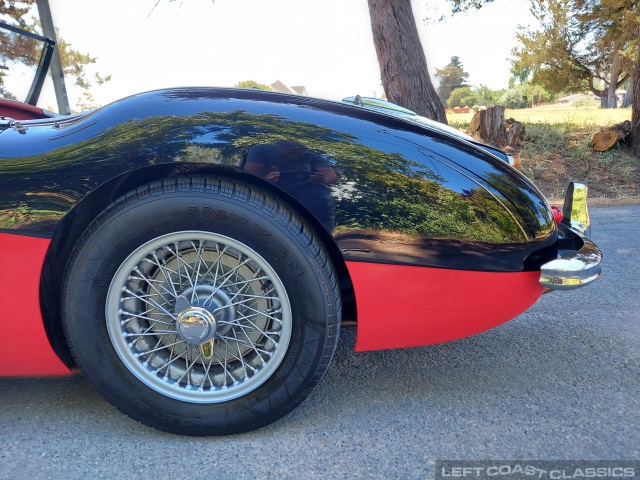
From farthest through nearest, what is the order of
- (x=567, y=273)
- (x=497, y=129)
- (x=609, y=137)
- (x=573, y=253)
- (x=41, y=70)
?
(x=497, y=129) < (x=609, y=137) < (x=41, y=70) < (x=573, y=253) < (x=567, y=273)

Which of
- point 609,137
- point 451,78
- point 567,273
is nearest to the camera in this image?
point 567,273

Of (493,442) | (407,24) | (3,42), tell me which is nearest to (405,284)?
(493,442)

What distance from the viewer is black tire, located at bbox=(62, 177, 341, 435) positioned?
165 cm

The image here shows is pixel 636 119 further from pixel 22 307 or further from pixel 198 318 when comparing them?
pixel 22 307

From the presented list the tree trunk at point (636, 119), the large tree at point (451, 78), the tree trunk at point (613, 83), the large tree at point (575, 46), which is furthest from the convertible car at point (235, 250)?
the large tree at point (451, 78)

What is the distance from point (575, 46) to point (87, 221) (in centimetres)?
3321

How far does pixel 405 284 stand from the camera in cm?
172

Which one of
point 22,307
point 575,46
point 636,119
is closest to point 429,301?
point 22,307

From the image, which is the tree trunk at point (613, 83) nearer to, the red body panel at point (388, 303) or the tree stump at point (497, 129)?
the tree stump at point (497, 129)

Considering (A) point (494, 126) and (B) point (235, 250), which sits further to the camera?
(A) point (494, 126)

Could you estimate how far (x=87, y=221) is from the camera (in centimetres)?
174

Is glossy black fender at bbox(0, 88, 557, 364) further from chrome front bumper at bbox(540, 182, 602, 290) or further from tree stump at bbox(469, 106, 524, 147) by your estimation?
tree stump at bbox(469, 106, 524, 147)

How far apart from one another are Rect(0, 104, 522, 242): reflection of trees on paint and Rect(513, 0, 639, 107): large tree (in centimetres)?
2246

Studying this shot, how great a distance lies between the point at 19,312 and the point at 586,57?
115 feet
